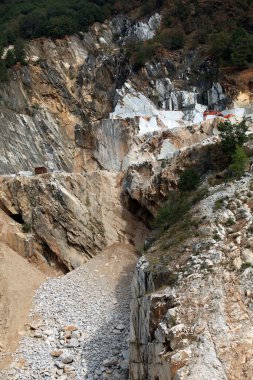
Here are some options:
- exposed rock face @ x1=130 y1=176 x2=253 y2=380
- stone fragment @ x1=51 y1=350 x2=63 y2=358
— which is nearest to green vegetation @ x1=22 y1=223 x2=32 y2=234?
stone fragment @ x1=51 y1=350 x2=63 y2=358

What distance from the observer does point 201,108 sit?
40188 mm

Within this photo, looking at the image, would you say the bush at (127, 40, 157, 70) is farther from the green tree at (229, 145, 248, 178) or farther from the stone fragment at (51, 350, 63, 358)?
the stone fragment at (51, 350, 63, 358)

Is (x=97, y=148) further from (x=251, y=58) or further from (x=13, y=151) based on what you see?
(x=251, y=58)

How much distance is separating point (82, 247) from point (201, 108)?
14.7 metres

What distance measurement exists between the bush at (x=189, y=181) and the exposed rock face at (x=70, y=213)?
505 cm

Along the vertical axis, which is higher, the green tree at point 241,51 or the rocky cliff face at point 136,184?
the green tree at point 241,51

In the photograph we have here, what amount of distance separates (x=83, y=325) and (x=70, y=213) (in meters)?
8.22

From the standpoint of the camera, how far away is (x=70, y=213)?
3130 cm

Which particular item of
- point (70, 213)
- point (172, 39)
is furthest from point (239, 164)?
point (172, 39)

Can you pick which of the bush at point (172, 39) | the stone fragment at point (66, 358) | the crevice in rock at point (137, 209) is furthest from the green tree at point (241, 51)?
the stone fragment at point (66, 358)

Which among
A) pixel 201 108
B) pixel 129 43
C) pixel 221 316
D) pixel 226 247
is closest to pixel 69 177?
pixel 201 108

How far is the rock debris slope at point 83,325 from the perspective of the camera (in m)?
21.7

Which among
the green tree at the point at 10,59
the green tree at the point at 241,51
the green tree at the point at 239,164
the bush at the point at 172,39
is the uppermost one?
the bush at the point at 172,39

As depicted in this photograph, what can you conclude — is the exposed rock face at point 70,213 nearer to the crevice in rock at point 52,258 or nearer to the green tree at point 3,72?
the crevice in rock at point 52,258
